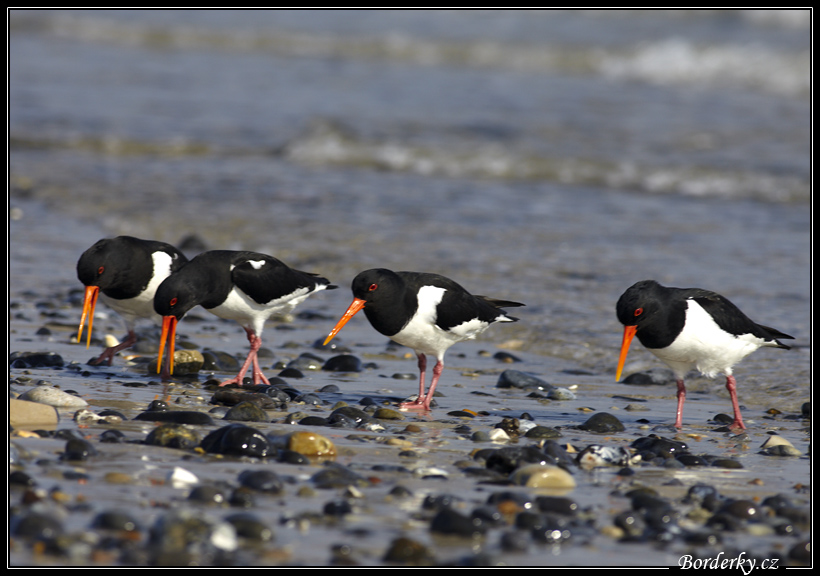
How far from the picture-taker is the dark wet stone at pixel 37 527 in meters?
3.15

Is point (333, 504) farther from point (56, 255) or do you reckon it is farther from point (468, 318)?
point (56, 255)

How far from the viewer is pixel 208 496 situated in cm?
361

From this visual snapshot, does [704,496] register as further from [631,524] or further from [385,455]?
[385,455]

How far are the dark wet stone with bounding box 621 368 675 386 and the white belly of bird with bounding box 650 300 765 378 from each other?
862 millimetres

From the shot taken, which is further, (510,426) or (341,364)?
(341,364)

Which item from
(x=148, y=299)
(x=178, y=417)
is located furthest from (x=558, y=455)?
(x=148, y=299)

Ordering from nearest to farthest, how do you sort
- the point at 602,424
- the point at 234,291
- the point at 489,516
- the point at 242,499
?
the point at 489,516, the point at 242,499, the point at 602,424, the point at 234,291

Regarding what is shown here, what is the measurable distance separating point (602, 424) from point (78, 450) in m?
2.78

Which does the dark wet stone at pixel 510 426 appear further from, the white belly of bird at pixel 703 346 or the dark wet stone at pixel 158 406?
the dark wet stone at pixel 158 406

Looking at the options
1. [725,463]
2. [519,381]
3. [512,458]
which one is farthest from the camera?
[519,381]

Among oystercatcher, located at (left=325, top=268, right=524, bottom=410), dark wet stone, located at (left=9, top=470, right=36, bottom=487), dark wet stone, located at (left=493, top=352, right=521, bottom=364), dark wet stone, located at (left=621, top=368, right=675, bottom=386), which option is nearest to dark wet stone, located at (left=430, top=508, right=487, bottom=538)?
dark wet stone, located at (left=9, top=470, right=36, bottom=487)

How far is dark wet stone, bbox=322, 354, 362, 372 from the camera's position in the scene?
250 inches

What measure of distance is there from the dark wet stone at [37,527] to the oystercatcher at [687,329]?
3118mm

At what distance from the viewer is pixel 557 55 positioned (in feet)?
81.6
